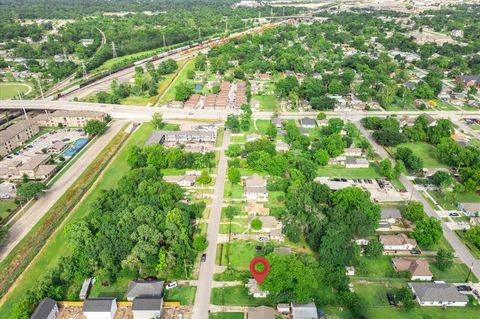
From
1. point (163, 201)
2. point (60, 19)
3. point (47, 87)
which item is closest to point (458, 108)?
point (163, 201)

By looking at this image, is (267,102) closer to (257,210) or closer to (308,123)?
(308,123)

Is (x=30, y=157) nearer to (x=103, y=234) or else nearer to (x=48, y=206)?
(x=48, y=206)

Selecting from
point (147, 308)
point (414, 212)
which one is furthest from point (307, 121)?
point (147, 308)

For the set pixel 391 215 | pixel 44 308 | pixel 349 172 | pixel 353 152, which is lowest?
pixel 349 172

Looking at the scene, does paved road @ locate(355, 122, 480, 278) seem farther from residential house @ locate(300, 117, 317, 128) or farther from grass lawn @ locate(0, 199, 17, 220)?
grass lawn @ locate(0, 199, 17, 220)

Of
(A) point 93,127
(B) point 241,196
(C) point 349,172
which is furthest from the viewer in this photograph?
(A) point 93,127

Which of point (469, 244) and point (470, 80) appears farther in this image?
point (470, 80)

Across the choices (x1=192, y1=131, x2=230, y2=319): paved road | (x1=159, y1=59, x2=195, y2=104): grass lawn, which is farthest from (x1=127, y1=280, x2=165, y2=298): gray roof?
(x1=159, y1=59, x2=195, y2=104): grass lawn
